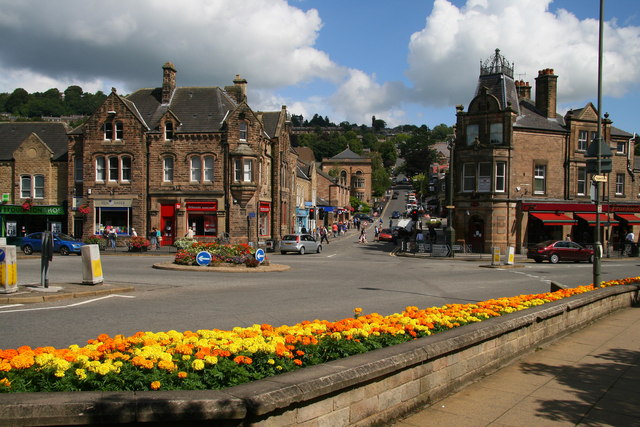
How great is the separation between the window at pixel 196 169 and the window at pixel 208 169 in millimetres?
405

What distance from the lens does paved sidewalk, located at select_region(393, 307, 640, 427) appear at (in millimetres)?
5758

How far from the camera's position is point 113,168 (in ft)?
139

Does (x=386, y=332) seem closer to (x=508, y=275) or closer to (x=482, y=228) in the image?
(x=508, y=275)

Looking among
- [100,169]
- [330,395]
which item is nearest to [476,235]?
[100,169]

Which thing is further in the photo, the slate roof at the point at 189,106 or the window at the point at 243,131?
the slate roof at the point at 189,106

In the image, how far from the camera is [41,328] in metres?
10.1

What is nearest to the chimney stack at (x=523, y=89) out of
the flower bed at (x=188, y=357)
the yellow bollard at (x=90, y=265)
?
the yellow bollard at (x=90, y=265)

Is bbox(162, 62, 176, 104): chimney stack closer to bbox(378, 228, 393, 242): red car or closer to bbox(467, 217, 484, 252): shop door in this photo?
bbox(378, 228, 393, 242): red car

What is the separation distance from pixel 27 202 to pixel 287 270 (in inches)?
1126

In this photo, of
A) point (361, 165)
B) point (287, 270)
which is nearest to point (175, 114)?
point (287, 270)

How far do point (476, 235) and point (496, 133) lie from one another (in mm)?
7915

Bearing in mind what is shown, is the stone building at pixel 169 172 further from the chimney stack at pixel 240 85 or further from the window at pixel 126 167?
the chimney stack at pixel 240 85

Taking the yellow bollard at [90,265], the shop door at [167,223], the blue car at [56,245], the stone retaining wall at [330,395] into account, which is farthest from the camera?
the shop door at [167,223]

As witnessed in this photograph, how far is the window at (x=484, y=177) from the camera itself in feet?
135
